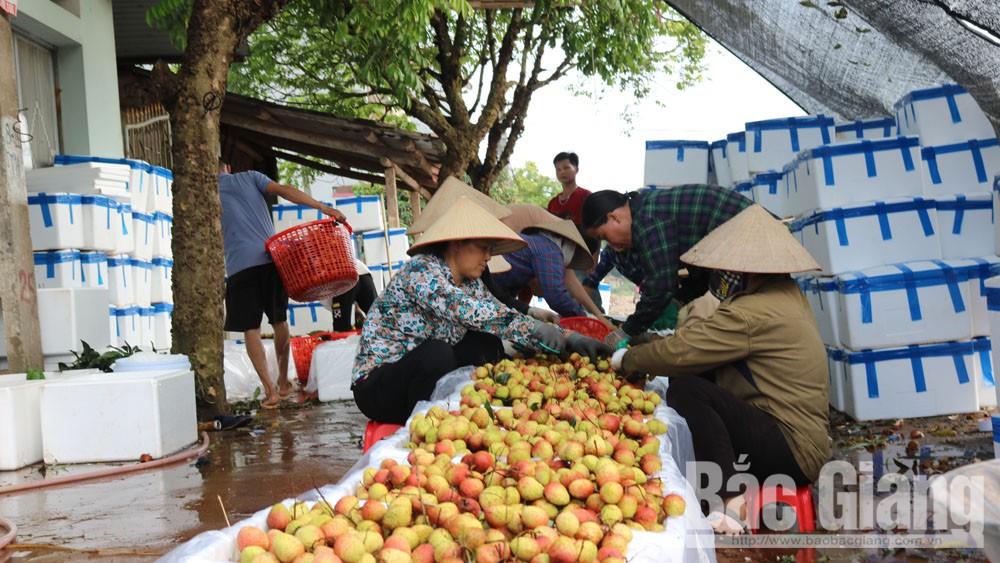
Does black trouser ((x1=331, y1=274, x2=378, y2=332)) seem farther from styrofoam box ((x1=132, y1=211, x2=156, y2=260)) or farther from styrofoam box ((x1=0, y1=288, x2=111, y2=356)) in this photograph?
styrofoam box ((x1=0, y1=288, x2=111, y2=356))

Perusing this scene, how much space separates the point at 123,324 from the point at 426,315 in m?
4.79

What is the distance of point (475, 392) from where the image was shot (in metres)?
3.77

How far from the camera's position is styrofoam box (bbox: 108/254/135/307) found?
816 centimetres

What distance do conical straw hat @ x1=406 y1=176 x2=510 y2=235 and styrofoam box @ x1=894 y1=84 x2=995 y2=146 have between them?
291 centimetres

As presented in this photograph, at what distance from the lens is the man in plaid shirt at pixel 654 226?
5094mm

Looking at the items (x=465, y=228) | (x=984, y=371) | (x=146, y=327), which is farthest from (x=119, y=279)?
(x=984, y=371)

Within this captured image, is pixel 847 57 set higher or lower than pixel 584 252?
higher

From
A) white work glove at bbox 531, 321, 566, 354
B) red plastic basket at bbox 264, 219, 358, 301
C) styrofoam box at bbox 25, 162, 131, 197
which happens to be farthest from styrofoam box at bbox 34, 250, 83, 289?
white work glove at bbox 531, 321, 566, 354

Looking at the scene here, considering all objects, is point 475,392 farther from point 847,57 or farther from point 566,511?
point 847,57

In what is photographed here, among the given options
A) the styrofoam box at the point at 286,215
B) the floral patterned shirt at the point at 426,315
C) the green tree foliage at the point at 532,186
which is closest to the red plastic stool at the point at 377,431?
the floral patterned shirt at the point at 426,315

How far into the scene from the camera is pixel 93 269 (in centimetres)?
768

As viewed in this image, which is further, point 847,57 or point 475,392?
point 847,57

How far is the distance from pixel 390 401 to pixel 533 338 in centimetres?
75

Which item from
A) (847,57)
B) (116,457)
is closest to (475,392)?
(116,457)
